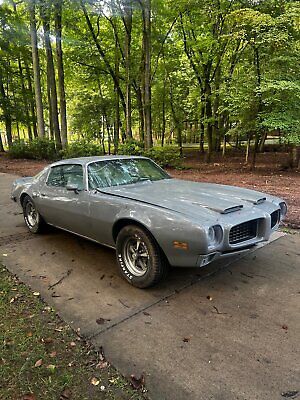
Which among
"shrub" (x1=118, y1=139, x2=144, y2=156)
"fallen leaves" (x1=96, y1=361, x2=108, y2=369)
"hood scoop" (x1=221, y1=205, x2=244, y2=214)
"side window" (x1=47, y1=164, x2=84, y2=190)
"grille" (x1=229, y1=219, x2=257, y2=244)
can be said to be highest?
"shrub" (x1=118, y1=139, x2=144, y2=156)

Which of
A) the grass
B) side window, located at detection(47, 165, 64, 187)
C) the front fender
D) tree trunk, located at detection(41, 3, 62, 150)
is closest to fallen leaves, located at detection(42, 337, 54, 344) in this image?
the grass

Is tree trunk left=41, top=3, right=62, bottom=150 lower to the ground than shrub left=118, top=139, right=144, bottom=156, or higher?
higher

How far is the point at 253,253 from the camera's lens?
12.9 feet

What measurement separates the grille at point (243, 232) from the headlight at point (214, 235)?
165 millimetres

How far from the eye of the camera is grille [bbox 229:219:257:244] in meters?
2.84

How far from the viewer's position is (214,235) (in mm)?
2635

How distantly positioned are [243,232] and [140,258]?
1.10 meters

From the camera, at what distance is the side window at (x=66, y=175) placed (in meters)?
3.82

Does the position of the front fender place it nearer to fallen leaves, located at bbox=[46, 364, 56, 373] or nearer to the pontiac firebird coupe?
the pontiac firebird coupe

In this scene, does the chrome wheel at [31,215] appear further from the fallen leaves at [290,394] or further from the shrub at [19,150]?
the shrub at [19,150]

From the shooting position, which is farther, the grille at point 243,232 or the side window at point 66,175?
the side window at point 66,175

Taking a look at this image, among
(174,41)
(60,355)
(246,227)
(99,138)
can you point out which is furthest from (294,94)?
(99,138)

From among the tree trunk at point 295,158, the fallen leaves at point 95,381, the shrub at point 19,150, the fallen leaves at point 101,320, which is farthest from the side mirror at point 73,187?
the shrub at point 19,150

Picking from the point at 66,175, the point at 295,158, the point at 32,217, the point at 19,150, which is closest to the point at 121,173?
the point at 66,175
